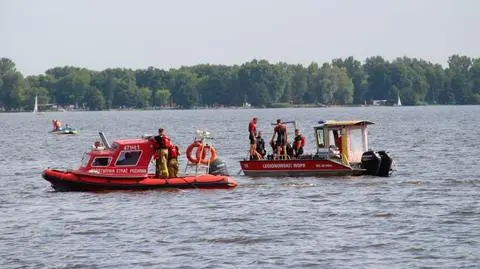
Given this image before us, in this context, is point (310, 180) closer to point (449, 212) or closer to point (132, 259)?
point (449, 212)

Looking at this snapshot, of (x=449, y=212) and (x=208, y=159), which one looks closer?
(x=449, y=212)

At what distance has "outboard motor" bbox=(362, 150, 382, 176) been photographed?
4572cm

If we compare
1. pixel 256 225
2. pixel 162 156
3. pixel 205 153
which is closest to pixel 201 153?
pixel 205 153

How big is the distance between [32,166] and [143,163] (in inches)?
806

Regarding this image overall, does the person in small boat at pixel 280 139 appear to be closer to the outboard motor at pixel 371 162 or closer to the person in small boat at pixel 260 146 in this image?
the person in small boat at pixel 260 146

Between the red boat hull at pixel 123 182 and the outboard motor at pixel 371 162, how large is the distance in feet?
21.6

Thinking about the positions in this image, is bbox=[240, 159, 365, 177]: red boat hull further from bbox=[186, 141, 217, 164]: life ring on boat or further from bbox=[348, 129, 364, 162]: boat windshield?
bbox=[186, 141, 217, 164]: life ring on boat

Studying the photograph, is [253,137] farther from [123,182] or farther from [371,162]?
[123,182]

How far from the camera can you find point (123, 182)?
40.8 m

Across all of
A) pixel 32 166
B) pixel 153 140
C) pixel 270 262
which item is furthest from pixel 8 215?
pixel 32 166

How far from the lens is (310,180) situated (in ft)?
147

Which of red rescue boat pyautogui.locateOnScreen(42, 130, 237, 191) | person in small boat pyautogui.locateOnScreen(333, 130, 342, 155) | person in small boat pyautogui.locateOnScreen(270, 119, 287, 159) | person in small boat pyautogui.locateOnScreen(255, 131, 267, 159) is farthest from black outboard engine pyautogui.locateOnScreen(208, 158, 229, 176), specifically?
person in small boat pyautogui.locateOnScreen(333, 130, 342, 155)

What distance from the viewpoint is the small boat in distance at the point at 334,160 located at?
1795 inches

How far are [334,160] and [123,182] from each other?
9083 mm
